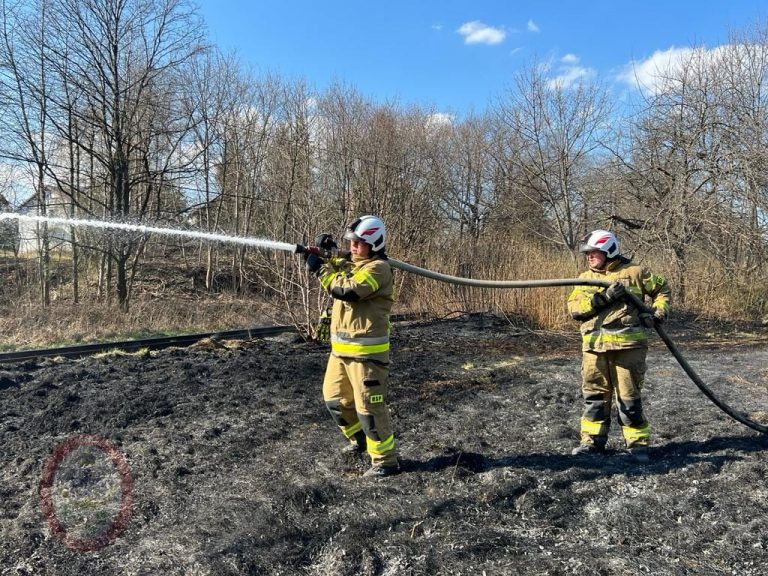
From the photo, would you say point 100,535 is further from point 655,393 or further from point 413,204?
point 413,204

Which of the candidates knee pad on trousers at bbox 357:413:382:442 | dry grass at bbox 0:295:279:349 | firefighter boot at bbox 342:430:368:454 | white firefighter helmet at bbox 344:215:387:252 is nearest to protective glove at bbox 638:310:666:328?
white firefighter helmet at bbox 344:215:387:252

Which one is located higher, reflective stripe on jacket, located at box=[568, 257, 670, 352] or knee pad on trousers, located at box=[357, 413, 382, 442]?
reflective stripe on jacket, located at box=[568, 257, 670, 352]

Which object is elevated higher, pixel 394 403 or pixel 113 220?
pixel 113 220

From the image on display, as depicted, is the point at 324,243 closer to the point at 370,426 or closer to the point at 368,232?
the point at 368,232

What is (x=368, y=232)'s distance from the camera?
156 inches

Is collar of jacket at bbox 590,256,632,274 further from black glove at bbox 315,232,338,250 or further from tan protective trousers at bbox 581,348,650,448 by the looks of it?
black glove at bbox 315,232,338,250

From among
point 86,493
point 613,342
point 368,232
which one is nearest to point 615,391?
point 613,342

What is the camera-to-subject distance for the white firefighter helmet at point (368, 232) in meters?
3.96

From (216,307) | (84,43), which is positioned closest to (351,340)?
(216,307)

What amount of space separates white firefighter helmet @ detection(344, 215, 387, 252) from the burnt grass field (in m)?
1.65

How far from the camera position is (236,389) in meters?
6.21

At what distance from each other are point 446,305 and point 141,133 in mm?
9028

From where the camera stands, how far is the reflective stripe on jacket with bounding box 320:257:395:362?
3809mm

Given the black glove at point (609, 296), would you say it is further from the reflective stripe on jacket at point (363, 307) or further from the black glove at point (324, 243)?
the black glove at point (324, 243)
